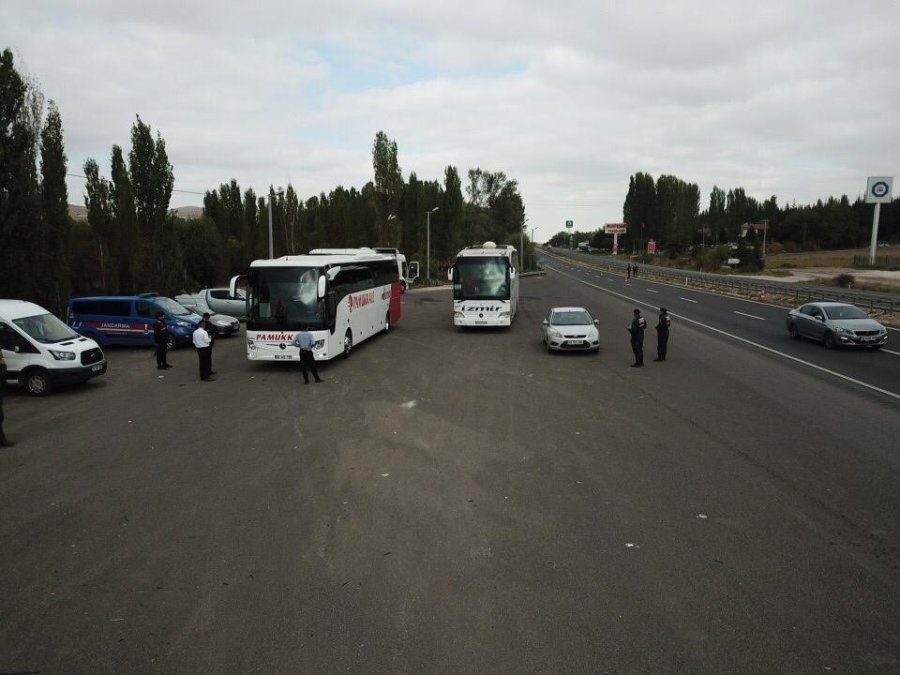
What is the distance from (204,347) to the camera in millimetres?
16344

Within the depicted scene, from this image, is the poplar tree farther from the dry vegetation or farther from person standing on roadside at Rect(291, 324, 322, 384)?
the dry vegetation

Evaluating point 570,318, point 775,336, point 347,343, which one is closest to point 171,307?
point 347,343

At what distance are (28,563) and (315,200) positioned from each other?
8079 centimetres

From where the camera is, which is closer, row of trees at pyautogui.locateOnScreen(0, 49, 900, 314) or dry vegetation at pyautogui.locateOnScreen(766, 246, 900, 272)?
row of trees at pyautogui.locateOnScreen(0, 49, 900, 314)

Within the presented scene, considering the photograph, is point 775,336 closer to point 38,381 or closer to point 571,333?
point 571,333

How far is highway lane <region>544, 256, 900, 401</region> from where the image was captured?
16391 millimetres

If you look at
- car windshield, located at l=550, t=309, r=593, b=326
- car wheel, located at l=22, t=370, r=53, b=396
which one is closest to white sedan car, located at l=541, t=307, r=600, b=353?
car windshield, located at l=550, t=309, r=593, b=326

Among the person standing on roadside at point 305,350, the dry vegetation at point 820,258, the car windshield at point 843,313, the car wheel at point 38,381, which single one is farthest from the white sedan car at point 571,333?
the dry vegetation at point 820,258

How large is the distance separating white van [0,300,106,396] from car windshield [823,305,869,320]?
919 inches

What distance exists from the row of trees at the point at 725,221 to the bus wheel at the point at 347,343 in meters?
96.4

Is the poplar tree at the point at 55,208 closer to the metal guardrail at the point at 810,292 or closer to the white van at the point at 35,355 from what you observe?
the white van at the point at 35,355

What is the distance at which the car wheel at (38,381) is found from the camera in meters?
14.9

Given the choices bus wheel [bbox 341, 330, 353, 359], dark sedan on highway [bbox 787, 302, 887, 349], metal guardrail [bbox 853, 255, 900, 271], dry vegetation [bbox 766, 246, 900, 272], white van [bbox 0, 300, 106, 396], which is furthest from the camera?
dry vegetation [bbox 766, 246, 900, 272]

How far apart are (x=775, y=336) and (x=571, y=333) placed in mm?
9739
